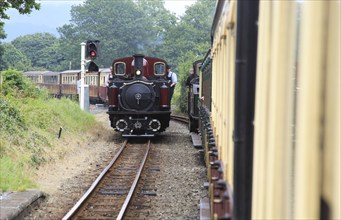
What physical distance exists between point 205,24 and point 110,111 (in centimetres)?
4670

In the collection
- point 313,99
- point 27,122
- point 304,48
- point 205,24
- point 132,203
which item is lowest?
point 132,203

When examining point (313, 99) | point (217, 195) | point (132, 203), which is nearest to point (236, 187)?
point (313, 99)

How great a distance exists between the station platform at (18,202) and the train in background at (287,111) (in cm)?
468

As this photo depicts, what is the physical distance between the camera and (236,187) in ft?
8.37

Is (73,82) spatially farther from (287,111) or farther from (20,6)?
(287,111)

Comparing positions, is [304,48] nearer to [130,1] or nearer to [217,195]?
[217,195]

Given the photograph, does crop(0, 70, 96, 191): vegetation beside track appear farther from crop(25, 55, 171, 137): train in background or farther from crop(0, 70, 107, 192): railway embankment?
crop(25, 55, 171, 137): train in background

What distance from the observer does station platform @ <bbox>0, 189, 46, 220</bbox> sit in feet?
21.5

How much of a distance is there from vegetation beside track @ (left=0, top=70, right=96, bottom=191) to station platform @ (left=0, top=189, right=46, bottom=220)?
0.28 metres

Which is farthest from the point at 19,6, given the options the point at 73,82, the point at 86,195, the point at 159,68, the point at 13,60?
the point at 13,60

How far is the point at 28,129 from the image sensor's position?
487 inches

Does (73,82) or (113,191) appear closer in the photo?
(113,191)

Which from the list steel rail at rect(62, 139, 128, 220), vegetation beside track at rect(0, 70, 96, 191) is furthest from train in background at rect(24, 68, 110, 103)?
steel rail at rect(62, 139, 128, 220)

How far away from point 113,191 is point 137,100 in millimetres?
6747
